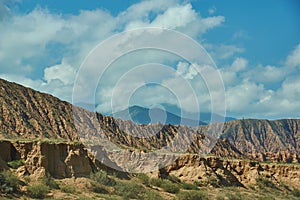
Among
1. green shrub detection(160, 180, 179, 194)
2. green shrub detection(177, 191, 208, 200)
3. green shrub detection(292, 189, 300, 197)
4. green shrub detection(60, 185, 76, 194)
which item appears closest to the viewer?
green shrub detection(60, 185, 76, 194)

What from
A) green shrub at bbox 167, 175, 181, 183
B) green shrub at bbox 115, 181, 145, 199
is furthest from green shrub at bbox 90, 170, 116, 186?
green shrub at bbox 167, 175, 181, 183

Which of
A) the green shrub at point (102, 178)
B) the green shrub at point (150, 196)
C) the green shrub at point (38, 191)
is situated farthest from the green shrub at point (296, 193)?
the green shrub at point (38, 191)

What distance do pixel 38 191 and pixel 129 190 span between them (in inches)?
299

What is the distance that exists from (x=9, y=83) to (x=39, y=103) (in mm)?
6423

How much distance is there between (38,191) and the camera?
24.2 meters

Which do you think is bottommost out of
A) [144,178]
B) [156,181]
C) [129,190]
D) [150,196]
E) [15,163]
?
[150,196]

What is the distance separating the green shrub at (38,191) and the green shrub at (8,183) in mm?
896

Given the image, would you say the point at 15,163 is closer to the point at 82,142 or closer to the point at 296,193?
the point at 82,142

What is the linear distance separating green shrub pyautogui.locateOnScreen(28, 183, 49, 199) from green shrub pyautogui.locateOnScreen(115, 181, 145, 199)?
5.79 metres

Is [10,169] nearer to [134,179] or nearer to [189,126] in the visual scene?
[134,179]

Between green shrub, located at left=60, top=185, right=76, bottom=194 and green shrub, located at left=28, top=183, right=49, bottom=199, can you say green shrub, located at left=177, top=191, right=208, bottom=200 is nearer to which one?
green shrub, located at left=60, top=185, right=76, bottom=194

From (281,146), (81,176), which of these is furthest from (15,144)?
(281,146)

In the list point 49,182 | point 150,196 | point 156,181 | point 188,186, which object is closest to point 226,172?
point 188,186

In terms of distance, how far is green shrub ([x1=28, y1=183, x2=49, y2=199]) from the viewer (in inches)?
950
